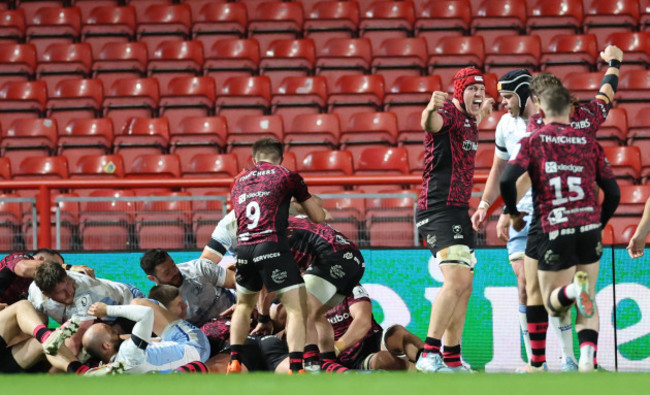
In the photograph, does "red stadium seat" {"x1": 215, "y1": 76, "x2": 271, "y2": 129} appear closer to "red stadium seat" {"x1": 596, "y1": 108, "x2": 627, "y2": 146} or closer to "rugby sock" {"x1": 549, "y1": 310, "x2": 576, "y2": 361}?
"red stadium seat" {"x1": 596, "y1": 108, "x2": 627, "y2": 146}

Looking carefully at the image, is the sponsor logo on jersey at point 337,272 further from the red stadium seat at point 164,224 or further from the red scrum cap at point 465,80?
the red stadium seat at point 164,224

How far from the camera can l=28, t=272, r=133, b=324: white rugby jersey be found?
7.31m

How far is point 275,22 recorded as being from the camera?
1395cm

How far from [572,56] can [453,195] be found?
7.30 meters

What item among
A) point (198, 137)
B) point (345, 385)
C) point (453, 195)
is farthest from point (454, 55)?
point (345, 385)

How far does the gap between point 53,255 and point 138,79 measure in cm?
534

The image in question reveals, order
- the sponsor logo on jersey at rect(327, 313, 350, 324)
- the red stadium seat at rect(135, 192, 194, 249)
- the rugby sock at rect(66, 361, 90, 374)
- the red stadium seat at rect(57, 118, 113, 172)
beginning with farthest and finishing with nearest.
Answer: the red stadium seat at rect(57, 118, 113, 172) < the red stadium seat at rect(135, 192, 194, 249) < the sponsor logo on jersey at rect(327, 313, 350, 324) < the rugby sock at rect(66, 361, 90, 374)

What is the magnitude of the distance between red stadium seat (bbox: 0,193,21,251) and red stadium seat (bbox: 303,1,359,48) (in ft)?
21.3

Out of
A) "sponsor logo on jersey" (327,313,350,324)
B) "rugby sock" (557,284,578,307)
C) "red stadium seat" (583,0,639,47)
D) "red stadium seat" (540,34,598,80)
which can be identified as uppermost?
"red stadium seat" (583,0,639,47)

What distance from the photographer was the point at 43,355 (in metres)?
7.23

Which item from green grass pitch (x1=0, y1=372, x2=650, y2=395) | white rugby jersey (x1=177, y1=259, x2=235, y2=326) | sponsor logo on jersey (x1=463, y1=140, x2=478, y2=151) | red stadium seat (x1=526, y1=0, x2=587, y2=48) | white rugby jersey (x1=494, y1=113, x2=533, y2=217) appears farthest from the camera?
red stadium seat (x1=526, y1=0, x2=587, y2=48)

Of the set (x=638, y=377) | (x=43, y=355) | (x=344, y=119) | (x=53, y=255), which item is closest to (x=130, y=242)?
(x=53, y=255)

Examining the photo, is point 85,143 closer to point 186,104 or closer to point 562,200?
point 186,104

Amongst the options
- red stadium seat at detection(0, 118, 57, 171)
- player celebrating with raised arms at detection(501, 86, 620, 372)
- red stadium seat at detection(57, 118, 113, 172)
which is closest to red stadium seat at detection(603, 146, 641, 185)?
player celebrating with raised arms at detection(501, 86, 620, 372)
